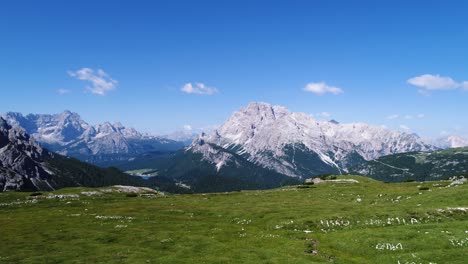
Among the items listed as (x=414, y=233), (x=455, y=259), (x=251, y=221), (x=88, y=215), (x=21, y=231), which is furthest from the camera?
(x=88, y=215)

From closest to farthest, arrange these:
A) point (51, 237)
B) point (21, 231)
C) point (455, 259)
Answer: point (455, 259) < point (51, 237) < point (21, 231)

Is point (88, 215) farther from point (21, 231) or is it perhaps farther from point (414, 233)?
point (414, 233)

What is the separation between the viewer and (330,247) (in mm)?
47875

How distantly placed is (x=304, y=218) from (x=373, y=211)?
38.6 ft

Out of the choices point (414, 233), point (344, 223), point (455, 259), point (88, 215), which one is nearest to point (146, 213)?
point (88, 215)

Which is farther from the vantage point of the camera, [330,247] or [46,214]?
[46,214]

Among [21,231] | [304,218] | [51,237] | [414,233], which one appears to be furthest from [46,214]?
[414,233]

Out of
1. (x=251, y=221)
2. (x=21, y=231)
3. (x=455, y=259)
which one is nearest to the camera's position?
(x=455, y=259)

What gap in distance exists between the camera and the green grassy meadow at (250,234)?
4291 centimetres

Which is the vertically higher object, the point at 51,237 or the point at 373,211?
the point at 373,211

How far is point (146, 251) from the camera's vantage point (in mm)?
47031

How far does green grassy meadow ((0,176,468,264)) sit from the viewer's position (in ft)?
141

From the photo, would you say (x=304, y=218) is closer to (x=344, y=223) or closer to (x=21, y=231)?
(x=344, y=223)

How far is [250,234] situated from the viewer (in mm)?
57188
